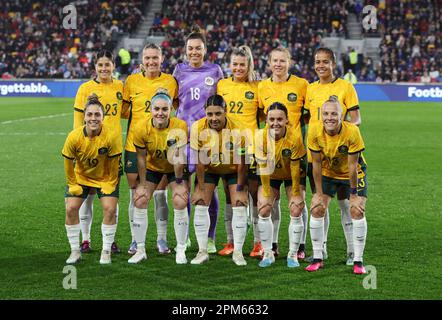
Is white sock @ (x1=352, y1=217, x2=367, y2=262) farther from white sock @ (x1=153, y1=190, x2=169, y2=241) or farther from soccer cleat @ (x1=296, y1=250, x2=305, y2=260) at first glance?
white sock @ (x1=153, y1=190, x2=169, y2=241)

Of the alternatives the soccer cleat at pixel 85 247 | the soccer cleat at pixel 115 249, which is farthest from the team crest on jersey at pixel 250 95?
the soccer cleat at pixel 85 247

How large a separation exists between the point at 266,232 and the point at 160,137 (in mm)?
1318

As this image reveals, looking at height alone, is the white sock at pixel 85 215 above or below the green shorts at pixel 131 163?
below

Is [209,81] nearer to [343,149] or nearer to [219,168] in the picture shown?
[219,168]

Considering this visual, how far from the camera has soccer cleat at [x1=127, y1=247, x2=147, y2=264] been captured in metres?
7.24

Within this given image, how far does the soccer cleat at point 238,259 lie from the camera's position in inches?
283

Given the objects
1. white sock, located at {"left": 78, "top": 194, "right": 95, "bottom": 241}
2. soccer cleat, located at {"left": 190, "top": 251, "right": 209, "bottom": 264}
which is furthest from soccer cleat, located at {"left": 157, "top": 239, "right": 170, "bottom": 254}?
white sock, located at {"left": 78, "top": 194, "right": 95, "bottom": 241}

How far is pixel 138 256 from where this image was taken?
732 centimetres

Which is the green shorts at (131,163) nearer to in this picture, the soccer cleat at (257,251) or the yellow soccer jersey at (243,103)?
the yellow soccer jersey at (243,103)

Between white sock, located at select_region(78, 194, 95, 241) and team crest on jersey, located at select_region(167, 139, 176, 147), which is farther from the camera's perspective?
white sock, located at select_region(78, 194, 95, 241)

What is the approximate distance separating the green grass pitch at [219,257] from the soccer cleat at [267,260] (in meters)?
0.07

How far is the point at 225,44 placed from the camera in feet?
119
